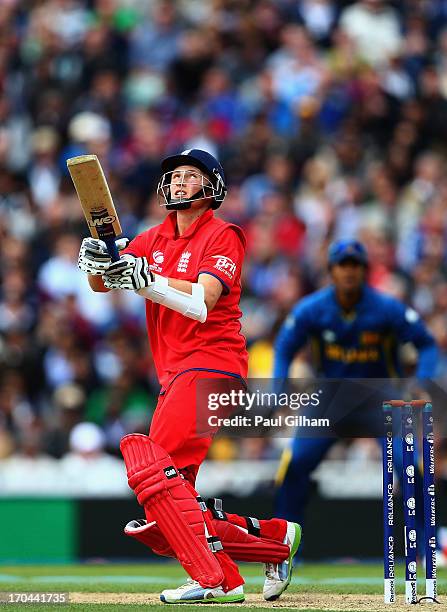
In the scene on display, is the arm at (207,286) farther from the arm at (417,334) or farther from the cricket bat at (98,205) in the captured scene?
the arm at (417,334)

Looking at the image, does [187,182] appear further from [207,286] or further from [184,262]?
[207,286]

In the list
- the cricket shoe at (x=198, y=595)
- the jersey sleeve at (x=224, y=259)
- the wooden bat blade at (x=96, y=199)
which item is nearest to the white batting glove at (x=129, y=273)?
the wooden bat blade at (x=96, y=199)

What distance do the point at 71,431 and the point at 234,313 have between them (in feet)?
21.1

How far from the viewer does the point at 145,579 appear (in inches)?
396

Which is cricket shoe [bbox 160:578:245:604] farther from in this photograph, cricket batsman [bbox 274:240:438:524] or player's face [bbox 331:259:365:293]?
player's face [bbox 331:259:365:293]

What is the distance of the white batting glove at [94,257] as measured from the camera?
23.2 ft

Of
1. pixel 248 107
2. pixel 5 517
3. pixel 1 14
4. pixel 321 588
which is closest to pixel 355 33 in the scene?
pixel 248 107

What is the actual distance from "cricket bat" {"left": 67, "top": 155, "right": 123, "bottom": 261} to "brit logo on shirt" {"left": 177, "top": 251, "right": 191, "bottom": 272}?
0.52 metres

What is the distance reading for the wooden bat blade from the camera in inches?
273

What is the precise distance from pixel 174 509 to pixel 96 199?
5.21 ft

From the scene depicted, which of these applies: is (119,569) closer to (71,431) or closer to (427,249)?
(71,431)

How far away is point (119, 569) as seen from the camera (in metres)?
11.5

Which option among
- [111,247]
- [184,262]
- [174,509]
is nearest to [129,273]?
[111,247]

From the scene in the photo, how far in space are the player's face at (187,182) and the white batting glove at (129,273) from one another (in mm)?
707
